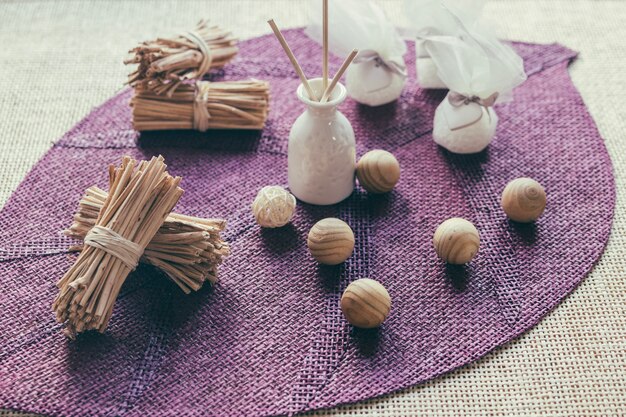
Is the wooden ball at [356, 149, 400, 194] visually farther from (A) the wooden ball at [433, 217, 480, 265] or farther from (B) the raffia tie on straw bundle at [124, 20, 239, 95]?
(B) the raffia tie on straw bundle at [124, 20, 239, 95]

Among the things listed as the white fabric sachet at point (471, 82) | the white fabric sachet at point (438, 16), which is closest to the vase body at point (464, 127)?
the white fabric sachet at point (471, 82)

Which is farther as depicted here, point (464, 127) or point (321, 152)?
point (464, 127)

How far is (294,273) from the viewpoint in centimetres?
105

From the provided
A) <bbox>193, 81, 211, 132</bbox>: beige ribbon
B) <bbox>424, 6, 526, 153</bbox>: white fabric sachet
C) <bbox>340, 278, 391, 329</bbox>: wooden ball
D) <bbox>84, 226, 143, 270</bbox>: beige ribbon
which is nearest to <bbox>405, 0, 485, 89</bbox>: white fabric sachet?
<bbox>424, 6, 526, 153</bbox>: white fabric sachet

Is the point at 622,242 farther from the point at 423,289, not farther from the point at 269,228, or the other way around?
the point at 269,228

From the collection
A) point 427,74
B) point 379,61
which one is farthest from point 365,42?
point 427,74

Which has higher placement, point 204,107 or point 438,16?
point 438,16

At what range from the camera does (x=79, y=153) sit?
4.06 feet

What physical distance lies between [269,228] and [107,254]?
0.84 feet

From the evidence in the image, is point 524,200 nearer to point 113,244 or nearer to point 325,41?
point 325,41

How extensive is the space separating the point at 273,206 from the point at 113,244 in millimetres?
235

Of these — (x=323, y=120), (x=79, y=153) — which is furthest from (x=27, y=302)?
(x=323, y=120)

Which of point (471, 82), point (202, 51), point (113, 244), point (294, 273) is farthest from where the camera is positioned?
point (202, 51)

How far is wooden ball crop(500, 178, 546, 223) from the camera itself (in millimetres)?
→ 1084
